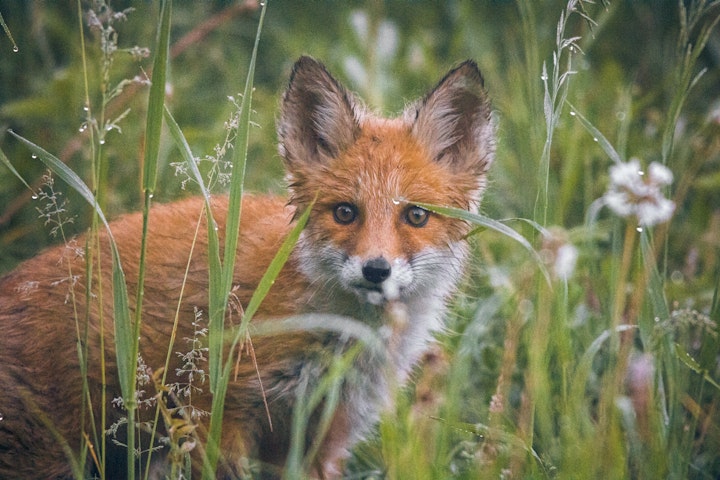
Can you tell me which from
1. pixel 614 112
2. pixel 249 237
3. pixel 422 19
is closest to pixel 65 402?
pixel 249 237

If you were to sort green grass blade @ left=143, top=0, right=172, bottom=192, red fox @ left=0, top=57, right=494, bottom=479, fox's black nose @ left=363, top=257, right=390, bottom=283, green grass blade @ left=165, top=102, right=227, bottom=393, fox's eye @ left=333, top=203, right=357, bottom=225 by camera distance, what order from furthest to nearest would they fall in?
fox's eye @ left=333, top=203, right=357, bottom=225 < red fox @ left=0, top=57, right=494, bottom=479 < fox's black nose @ left=363, top=257, right=390, bottom=283 < green grass blade @ left=165, top=102, right=227, bottom=393 < green grass blade @ left=143, top=0, right=172, bottom=192

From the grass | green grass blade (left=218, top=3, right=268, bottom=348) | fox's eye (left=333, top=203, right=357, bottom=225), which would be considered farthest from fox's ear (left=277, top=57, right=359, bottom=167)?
green grass blade (left=218, top=3, right=268, bottom=348)

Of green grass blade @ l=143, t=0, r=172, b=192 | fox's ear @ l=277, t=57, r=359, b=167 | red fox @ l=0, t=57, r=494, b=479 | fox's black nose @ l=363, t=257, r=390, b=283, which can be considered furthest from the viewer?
fox's ear @ l=277, t=57, r=359, b=167

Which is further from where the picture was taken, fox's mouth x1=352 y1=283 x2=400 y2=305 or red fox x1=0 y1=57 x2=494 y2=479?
red fox x1=0 y1=57 x2=494 y2=479

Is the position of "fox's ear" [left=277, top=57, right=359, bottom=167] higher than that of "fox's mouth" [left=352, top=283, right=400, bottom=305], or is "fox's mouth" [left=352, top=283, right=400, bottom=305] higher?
"fox's ear" [left=277, top=57, right=359, bottom=167]

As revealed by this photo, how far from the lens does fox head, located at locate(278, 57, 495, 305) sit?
3.72 meters

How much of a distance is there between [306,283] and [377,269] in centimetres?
53

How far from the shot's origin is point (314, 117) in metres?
4.10

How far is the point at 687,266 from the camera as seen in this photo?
528cm

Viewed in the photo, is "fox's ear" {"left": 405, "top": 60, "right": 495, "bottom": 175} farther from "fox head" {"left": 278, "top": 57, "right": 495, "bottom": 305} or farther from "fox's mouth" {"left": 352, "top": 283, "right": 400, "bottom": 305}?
"fox's mouth" {"left": 352, "top": 283, "right": 400, "bottom": 305}

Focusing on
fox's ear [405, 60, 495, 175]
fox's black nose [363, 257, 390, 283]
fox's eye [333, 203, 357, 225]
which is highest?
fox's ear [405, 60, 495, 175]

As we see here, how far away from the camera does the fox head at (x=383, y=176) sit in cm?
372

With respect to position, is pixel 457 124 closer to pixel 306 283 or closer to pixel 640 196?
pixel 306 283

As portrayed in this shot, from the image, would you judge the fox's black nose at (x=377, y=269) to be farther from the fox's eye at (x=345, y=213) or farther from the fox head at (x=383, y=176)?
the fox's eye at (x=345, y=213)
